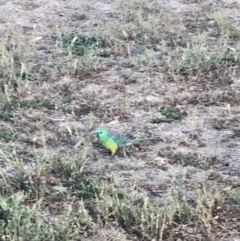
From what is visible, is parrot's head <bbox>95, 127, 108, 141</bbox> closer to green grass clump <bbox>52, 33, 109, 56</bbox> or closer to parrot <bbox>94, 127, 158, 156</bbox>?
parrot <bbox>94, 127, 158, 156</bbox>

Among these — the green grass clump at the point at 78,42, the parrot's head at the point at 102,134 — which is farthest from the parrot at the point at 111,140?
the green grass clump at the point at 78,42

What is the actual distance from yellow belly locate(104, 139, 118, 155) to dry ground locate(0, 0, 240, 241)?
5 cm

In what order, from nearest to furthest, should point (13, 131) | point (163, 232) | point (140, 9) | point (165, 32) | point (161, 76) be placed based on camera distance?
point (163, 232)
point (13, 131)
point (161, 76)
point (165, 32)
point (140, 9)

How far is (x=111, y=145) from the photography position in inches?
153

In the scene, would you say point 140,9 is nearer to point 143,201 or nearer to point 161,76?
point 161,76

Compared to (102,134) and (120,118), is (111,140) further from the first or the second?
(120,118)

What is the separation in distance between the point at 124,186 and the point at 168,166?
0.34 m

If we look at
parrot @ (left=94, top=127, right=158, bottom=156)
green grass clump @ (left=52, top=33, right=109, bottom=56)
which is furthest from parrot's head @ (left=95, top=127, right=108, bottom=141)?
green grass clump @ (left=52, top=33, right=109, bottom=56)

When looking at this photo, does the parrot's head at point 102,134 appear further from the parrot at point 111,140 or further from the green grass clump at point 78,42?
the green grass clump at point 78,42

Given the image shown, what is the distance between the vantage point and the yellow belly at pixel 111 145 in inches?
153

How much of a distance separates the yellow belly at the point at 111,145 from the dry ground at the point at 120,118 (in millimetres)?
48

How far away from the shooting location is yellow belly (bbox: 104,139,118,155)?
12.8ft

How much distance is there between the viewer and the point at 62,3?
621 cm

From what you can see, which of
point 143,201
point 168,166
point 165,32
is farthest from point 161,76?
point 143,201
